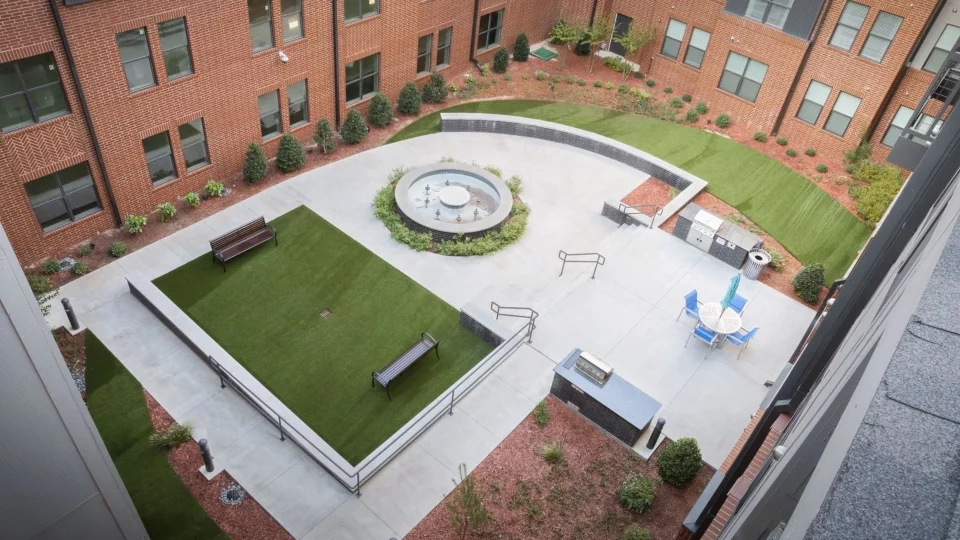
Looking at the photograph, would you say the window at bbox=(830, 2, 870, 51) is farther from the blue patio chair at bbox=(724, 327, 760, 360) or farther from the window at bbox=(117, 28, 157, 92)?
the window at bbox=(117, 28, 157, 92)

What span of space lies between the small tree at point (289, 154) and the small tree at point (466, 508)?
13331mm

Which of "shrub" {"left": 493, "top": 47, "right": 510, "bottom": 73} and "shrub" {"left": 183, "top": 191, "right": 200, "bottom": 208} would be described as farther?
"shrub" {"left": 493, "top": 47, "right": 510, "bottom": 73}

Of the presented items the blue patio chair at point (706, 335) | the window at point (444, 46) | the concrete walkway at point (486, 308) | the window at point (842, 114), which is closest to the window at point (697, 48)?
the window at point (842, 114)

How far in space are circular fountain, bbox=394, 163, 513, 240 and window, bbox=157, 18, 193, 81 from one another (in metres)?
7.55

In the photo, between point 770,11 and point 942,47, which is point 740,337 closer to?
point 942,47

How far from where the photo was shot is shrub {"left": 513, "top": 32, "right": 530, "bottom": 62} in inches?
1252

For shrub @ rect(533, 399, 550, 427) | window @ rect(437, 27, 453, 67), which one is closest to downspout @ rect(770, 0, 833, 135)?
window @ rect(437, 27, 453, 67)

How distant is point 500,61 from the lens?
30.8 meters

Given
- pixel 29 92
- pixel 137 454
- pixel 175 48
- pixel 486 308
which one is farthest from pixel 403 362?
pixel 29 92

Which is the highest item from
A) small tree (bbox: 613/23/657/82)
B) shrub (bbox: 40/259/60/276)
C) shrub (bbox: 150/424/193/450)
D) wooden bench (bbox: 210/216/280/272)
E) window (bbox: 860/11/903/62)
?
window (bbox: 860/11/903/62)

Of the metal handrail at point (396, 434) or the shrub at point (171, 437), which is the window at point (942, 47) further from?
the shrub at point (171, 437)

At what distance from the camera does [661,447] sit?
53.7 ft

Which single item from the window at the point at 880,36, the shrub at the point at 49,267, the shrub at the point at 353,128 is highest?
the window at the point at 880,36

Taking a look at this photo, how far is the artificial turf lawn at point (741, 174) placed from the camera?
77.3 ft
